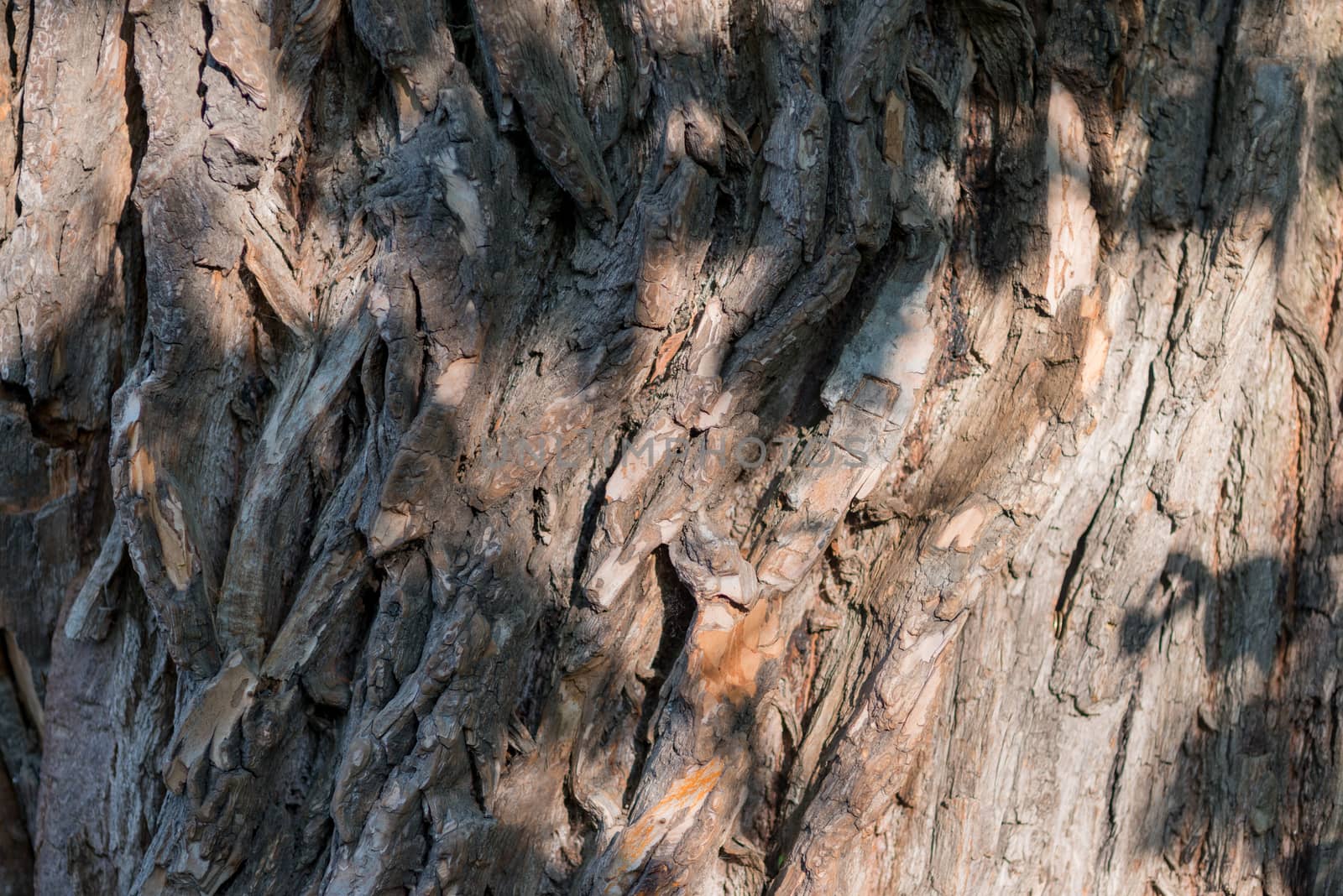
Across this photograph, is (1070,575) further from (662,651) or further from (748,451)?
(662,651)

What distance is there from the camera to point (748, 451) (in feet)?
5.98

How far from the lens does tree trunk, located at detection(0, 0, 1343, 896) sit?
177cm

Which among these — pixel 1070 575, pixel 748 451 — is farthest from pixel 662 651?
pixel 1070 575

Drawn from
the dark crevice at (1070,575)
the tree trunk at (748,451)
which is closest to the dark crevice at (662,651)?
the tree trunk at (748,451)

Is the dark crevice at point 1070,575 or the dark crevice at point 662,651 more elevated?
the dark crevice at point 1070,575

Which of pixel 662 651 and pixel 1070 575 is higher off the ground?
pixel 1070 575

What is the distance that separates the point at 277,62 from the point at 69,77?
49cm

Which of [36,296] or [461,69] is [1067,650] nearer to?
[461,69]

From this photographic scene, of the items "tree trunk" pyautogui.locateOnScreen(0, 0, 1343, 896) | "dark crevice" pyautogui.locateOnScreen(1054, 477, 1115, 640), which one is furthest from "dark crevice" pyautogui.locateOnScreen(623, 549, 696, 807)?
"dark crevice" pyautogui.locateOnScreen(1054, 477, 1115, 640)

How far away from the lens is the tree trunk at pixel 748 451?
1771 mm

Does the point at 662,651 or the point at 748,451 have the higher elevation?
the point at 748,451

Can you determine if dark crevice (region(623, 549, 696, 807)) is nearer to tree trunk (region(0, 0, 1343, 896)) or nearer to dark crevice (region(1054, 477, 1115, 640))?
tree trunk (region(0, 0, 1343, 896))

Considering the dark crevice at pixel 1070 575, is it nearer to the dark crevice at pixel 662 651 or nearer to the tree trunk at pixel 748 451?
the tree trunk at pixel 748 451

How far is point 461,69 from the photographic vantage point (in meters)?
1.86
